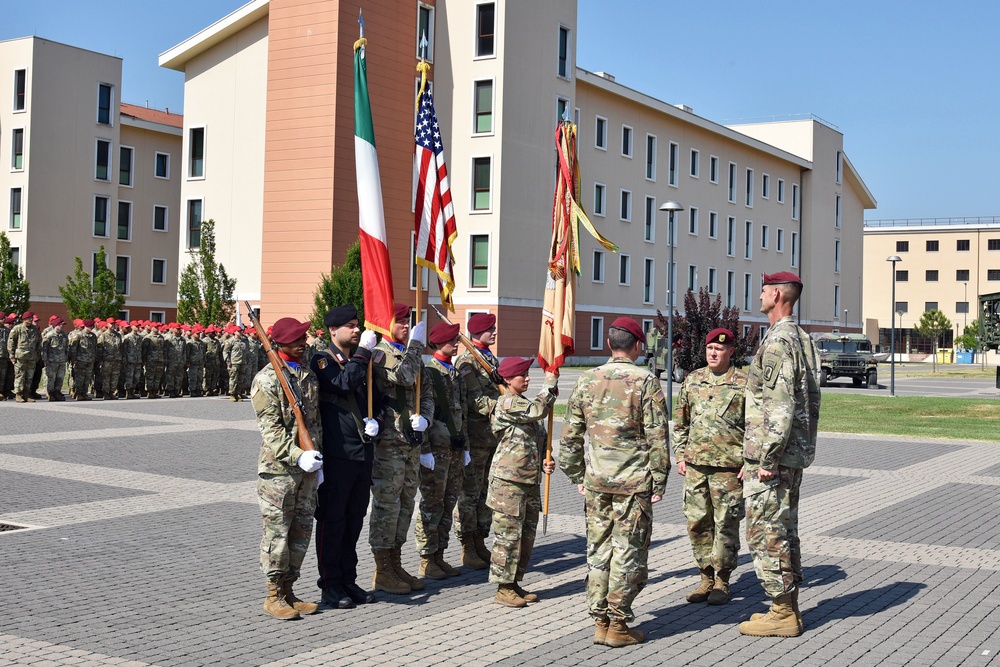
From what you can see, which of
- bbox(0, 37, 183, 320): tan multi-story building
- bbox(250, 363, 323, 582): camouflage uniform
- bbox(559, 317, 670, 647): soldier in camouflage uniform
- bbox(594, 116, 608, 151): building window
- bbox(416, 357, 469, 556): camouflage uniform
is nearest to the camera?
bbox(559, 317, 670, 647): soldier in camouflage uniform

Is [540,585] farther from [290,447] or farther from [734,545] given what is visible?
[290,447]

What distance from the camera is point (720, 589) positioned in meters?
7.73

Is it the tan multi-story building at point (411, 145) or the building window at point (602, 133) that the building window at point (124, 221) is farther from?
the building window at point (602, 133)

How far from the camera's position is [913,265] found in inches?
4200

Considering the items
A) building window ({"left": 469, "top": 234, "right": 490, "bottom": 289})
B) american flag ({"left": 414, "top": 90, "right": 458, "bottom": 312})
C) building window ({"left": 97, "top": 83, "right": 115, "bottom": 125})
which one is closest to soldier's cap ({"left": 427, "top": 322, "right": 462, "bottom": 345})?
american flag ({"left": 414, "top": 90, "right": 458, "bottom": 312})

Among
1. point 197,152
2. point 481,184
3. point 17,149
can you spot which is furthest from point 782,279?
point 17,149

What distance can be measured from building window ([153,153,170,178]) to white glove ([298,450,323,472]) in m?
59.8

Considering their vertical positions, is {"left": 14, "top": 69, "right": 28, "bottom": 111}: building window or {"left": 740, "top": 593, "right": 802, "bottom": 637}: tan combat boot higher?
{"left": 14, "top": 69, "right": 28, "bottom": 111}: building window

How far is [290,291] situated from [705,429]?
40184mm

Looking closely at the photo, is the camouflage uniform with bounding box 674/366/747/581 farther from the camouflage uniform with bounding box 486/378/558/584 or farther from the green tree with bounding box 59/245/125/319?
the green tree with bounding box 59/245/125/319

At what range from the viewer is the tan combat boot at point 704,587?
7718mm

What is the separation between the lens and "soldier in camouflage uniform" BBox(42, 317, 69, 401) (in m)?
25.7

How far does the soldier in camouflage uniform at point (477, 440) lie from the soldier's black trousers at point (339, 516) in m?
1.36

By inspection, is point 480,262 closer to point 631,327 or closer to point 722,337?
point 722,337
